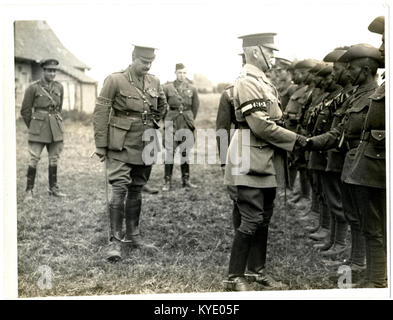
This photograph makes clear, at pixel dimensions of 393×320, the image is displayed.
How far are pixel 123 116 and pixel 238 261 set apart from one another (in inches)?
80.3

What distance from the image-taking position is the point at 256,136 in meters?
5.40

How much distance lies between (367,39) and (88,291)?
3768mm

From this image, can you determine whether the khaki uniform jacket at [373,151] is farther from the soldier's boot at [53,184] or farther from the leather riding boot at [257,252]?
the soldier's boot at [53,184]

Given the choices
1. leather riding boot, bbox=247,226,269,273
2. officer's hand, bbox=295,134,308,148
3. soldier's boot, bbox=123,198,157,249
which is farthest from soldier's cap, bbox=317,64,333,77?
soldier's boot, bbox=123,198,157,249

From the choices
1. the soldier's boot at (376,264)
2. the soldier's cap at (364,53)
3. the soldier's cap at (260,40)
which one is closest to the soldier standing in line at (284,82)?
the soldier's cap at (364,53)

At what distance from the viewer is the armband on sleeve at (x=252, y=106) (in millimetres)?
5312

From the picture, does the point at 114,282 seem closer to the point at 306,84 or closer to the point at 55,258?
the point at 55,258

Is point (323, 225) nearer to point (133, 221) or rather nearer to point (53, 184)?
point (133, 221)

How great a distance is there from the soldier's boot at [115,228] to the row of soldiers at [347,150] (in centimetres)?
129

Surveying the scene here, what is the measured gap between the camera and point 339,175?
6438 millimetres

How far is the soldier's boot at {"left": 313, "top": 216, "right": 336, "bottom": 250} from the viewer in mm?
6599

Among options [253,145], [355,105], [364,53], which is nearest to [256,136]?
[253,145]

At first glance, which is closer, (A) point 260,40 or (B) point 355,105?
(A) point 260,40

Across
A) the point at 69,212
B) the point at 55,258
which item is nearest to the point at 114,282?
the point at 55,258
